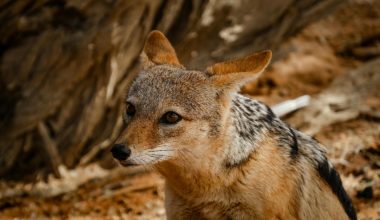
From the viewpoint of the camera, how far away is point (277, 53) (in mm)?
11250

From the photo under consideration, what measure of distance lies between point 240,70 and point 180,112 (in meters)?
0.64

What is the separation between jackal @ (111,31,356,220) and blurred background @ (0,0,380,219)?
2194 millimetres

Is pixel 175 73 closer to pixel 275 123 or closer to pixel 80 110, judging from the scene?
pixel 275 123

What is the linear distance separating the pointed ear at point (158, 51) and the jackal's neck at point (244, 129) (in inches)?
32.7

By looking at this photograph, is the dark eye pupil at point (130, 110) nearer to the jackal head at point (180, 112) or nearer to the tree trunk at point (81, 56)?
the jackal head at point (180, 112)

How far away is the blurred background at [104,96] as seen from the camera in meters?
8.64

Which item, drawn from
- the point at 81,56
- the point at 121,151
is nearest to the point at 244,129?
the point at 121,151

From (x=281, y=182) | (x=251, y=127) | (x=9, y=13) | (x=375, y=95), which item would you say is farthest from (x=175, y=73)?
(x=375, y=95)

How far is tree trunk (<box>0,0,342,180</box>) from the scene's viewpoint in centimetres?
862

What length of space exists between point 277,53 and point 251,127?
5.18 m

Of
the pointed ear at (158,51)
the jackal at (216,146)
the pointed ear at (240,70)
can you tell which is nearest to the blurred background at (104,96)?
the pointed ear at (158,51)

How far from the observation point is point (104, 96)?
30.6 feet

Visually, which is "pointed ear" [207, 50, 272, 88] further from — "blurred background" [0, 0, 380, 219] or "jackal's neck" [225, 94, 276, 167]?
"blurred background" [0, 0, 380, 219]

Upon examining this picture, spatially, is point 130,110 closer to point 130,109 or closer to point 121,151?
point 130,109
